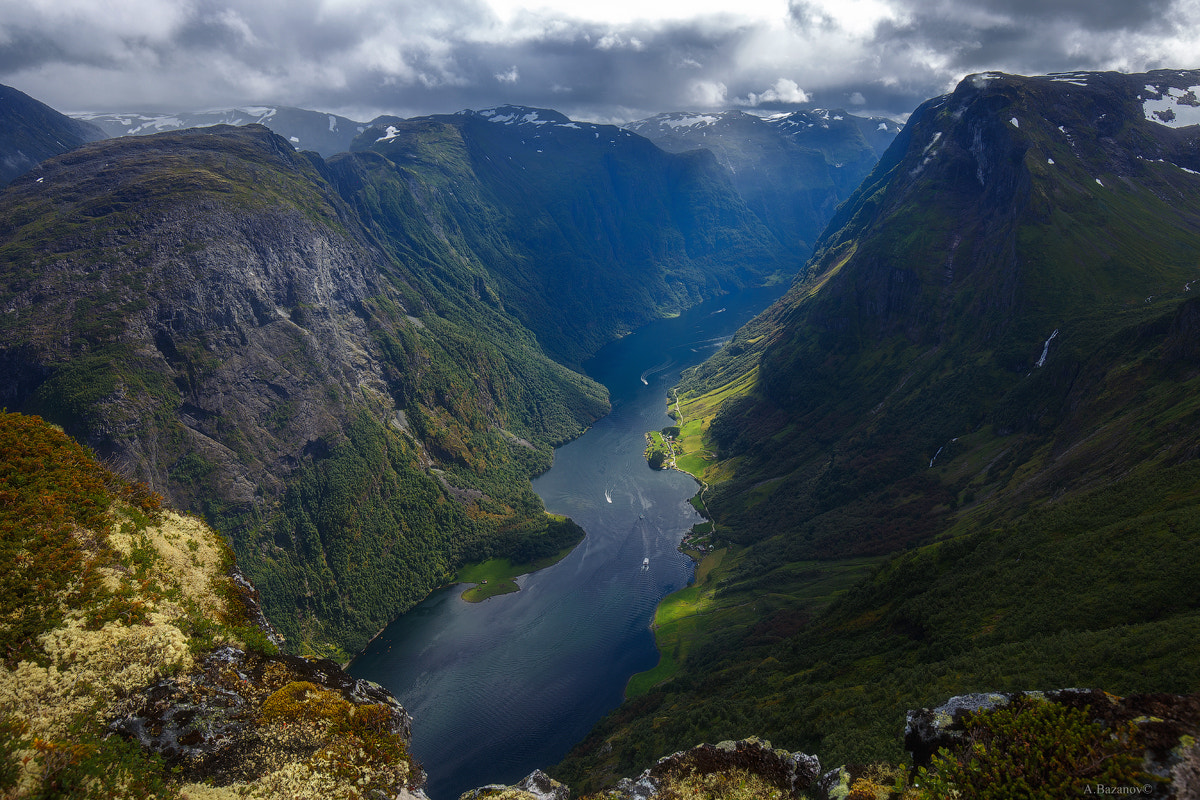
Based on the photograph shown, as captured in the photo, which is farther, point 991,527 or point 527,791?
point 991,527

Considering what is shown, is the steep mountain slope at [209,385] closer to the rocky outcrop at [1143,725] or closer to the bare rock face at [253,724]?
the bare rock face at [253,724]

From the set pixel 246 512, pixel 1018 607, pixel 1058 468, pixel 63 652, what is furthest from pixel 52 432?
pixel 246 512

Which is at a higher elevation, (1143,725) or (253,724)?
(1143,725)

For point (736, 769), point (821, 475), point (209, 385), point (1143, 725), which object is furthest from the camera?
point (821, 475)

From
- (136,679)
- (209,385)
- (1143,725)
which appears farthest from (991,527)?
(209,385)

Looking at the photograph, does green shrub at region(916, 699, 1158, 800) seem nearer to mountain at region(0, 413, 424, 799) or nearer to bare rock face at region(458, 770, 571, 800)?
bare rock face at region(458, 770, 571, 800)

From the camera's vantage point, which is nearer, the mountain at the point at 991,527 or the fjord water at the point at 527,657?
the mountain at the point at 991,527

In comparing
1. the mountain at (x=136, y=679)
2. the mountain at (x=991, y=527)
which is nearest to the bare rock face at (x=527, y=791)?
the mountain at (x=136, y=679)

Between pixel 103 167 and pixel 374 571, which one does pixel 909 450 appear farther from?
pixel 103 167

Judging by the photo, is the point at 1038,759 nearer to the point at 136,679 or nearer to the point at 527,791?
the point at 527,791
